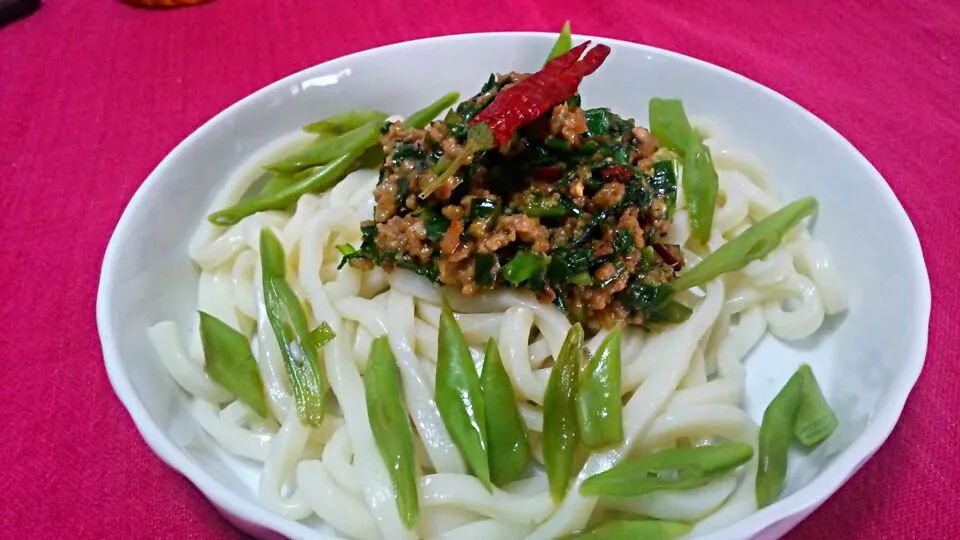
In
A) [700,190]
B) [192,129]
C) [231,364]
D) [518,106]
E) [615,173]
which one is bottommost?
[192,129]

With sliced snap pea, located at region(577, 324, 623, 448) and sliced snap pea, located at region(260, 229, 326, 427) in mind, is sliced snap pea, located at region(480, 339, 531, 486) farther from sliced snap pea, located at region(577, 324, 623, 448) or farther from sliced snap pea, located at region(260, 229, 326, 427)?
sliced snap pea, located at region(260, 229, 326, 427)

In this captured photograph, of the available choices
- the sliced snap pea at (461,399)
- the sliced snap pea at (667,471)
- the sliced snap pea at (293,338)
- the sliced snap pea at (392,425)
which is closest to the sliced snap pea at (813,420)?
the sliced snap pea at (667,471)

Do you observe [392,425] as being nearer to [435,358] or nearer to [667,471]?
[435,358]

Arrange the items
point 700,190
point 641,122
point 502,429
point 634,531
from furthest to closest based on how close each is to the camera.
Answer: point 641,122 → point 700,190 → point 502,429 → point 634,531

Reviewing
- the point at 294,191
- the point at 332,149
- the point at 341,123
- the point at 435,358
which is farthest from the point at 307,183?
the point at 435,358

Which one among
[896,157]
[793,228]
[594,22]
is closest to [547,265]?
[793,228]

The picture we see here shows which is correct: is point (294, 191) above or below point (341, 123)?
below
